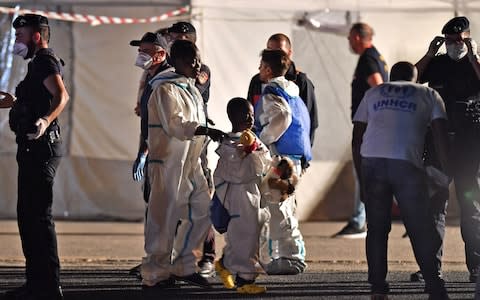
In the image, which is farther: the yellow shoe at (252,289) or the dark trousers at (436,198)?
the dark trousers at (436,198)

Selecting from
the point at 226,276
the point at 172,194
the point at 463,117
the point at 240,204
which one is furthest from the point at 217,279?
the point at 463,117

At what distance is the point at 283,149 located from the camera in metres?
9.74

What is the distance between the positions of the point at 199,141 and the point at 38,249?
1.39 metres

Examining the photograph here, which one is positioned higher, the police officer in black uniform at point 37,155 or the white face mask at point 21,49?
the white face mask at point 21,49

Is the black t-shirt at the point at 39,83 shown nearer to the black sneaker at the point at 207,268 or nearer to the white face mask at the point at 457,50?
the black sneaker at the point at 207,268

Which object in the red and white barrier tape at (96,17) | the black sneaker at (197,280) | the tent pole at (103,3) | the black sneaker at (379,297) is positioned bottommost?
the black sneaker at (379,297)

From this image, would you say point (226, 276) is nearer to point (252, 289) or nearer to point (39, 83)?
point (252, 289)

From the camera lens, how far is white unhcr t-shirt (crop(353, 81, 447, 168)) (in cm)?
806

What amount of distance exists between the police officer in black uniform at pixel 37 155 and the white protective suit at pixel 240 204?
1222 mm

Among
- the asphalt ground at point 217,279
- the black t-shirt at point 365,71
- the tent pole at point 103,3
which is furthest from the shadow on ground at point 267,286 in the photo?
the tent pole at point 103,3

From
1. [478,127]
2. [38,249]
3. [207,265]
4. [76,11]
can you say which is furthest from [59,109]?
[76,11]

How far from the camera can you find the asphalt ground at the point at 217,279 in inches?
353

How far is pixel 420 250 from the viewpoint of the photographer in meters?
8.10

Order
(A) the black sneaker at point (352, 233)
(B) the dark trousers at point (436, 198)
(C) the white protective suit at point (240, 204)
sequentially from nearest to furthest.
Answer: (C) the white protective suit at point (240, 204)
(B) the dark trousers at point (436, 198)
(A) the black sneaker at point (352, 233)
